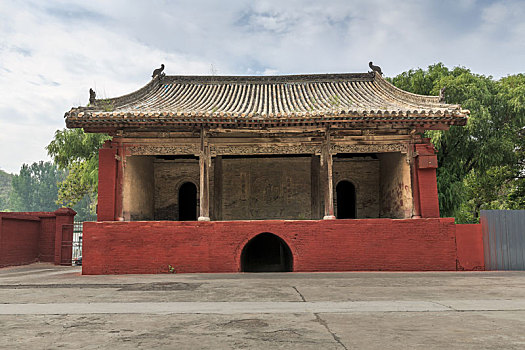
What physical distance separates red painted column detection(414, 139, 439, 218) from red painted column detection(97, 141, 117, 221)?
27.5ft

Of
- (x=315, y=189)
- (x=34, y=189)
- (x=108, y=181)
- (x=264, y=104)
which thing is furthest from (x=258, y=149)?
(x=34, y=189)

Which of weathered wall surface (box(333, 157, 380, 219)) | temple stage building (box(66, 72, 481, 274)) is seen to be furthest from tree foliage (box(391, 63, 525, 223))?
temple stage building (box(66, 72, 481, 274))

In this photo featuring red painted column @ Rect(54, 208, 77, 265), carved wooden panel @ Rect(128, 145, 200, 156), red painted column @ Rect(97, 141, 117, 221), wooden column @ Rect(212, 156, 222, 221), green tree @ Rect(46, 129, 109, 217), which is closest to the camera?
red painted column @ Rect(97, 141, 117, 221)

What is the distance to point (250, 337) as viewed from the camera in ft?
11.4

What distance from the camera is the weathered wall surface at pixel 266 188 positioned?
Answer: 13.4m

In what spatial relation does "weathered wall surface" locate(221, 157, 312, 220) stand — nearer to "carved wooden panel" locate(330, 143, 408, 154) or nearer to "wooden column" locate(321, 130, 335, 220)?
"wooden column" locate(321, 130, 335, 220)

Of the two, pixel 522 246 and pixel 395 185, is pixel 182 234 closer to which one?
pixel 395 185

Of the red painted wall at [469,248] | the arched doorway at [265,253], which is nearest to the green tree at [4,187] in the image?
the arched doorway at [265,253]

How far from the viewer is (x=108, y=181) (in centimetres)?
1049

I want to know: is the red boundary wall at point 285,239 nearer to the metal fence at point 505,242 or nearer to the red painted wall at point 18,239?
the metal fence at point 505,242

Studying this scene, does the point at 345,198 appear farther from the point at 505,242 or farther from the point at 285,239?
the point at 505,242

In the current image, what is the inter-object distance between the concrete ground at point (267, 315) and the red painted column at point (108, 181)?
304 centimetres

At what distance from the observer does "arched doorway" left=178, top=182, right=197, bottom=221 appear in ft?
45.8

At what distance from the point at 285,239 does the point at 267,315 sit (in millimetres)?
5452
